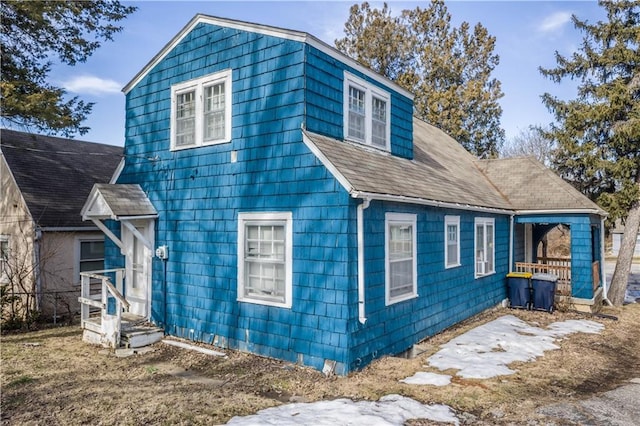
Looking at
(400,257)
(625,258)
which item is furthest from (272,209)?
(625,258)

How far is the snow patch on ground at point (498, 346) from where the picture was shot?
716 cm

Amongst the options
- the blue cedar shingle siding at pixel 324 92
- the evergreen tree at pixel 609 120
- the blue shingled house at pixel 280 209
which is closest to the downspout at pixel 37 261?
the blue shingled house at pixel 280 209

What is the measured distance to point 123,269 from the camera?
9.80m

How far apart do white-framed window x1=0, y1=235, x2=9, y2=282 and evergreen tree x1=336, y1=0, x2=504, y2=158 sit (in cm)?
2260

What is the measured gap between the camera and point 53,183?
1481 centimetres

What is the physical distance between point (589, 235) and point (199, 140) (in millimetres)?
11561

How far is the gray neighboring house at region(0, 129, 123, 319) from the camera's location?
12.7m

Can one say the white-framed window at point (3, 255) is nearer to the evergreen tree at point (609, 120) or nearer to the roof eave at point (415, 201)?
the roof eave at point (415, 201)

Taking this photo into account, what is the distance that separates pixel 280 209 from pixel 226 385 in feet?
9.87

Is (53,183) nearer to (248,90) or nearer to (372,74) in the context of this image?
(248,90)

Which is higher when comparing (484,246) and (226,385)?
(484,246)

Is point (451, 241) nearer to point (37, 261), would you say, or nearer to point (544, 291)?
point (544, 291)

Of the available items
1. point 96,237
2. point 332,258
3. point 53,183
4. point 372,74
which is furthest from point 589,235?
point 53,183

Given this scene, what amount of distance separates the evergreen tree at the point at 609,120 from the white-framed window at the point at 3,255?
19.5 m
